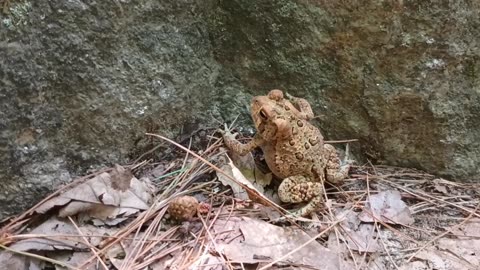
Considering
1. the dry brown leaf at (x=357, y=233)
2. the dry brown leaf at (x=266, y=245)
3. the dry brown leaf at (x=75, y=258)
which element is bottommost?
the dry brown leaf at (x=357, y=233)

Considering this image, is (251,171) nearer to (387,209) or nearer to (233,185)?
(233,185)

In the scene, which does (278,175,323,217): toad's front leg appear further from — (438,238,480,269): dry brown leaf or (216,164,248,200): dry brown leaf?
→ (438,238,480,269): dry brown leaf

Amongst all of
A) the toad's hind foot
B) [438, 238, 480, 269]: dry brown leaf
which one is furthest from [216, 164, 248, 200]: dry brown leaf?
[438, 238, 480, 269]: dry brown leaf

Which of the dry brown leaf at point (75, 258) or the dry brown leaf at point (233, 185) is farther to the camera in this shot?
the dry brown leaf at point (233, 185)

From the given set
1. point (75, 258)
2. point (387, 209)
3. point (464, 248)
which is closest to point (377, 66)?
point (387, 209)

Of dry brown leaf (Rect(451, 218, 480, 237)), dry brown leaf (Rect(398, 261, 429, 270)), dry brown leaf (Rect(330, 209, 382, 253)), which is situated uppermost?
dry brown leaf (Rect(330, 209, 382, 253))

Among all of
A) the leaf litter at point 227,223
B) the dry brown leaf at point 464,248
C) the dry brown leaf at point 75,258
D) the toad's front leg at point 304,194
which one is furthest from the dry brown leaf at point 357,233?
the dry brown leaf at point 75,258

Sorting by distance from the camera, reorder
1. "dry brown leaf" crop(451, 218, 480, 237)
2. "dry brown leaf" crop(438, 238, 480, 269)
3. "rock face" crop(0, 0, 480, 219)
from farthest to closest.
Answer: "dry brown leaf" crop(451, 218, 480, 237), "dry brown leaf" crop(438, 238, 480, 269), "rock face" crop(0, 0, 480, 219)

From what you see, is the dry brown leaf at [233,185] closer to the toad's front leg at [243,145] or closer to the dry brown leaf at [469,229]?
the toad's front leg at [243,145]
